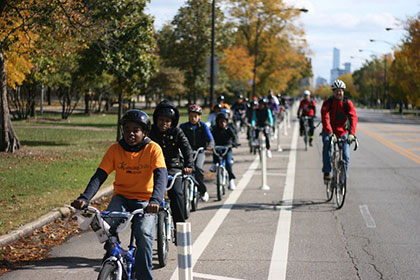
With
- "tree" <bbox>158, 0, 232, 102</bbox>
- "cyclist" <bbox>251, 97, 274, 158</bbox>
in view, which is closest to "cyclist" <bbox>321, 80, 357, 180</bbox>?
"cyclist" <bbox>251, 97, 274, 158</bbox>

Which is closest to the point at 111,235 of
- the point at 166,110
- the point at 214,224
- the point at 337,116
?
the point at 166,110

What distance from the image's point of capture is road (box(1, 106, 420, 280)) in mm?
6086

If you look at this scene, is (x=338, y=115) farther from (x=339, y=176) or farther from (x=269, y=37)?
(x=269, y=37)

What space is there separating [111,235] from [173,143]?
2820 mm

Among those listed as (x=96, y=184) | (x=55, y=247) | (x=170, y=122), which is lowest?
(x=55, y=247)

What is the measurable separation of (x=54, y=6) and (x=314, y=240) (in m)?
8.07

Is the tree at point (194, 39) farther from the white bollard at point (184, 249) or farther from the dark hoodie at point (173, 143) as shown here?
the white bollard at point (184, 249)

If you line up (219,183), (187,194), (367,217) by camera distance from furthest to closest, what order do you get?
(219,183) → (367,217) → (187,194)

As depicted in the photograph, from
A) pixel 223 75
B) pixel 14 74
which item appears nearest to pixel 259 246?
pixel 14 74

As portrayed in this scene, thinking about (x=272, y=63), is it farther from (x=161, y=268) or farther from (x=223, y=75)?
(x=161, y=268)

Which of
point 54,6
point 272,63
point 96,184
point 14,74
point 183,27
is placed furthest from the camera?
point 272,63

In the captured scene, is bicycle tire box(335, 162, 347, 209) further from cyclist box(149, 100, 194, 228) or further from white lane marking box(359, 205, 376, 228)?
cyclist box(149, 100, 194, 228)

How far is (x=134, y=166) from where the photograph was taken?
500 cm

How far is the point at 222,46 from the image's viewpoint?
42406mm
